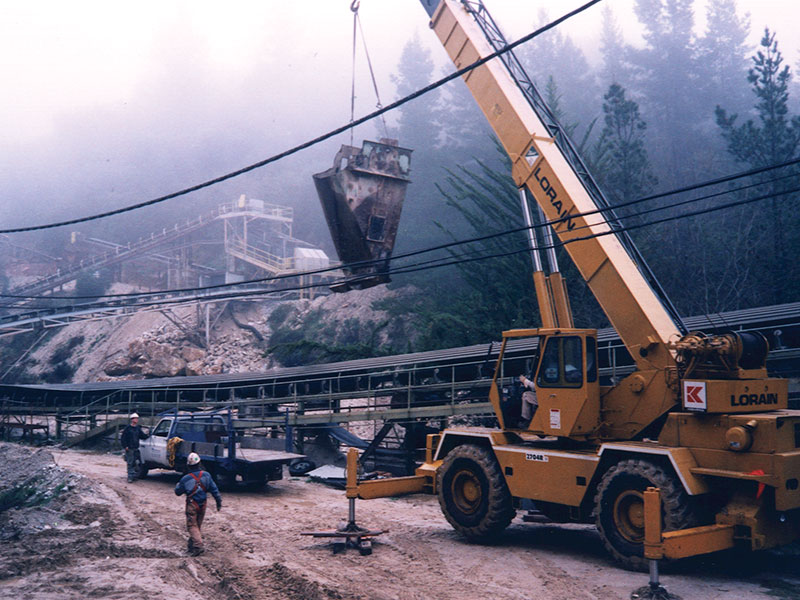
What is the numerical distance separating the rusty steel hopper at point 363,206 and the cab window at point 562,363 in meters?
3.31

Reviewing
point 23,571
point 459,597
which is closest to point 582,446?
point 459,597

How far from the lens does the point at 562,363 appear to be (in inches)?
393

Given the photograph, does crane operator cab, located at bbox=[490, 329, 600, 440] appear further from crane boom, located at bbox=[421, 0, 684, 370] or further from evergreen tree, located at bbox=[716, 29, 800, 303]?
evergreen tree, located at bbox=[716, 29, 800, 303]

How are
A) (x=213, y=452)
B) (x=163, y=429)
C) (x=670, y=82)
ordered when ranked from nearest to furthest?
(x=213, y=452), (x=163, y=429), (x=670, y=82)

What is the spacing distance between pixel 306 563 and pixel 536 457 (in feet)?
12.2

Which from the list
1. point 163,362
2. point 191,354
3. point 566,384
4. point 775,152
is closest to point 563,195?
point 566,384

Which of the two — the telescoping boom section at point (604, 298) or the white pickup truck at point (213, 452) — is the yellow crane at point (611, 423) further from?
the white pickup truck at point (213, 452)

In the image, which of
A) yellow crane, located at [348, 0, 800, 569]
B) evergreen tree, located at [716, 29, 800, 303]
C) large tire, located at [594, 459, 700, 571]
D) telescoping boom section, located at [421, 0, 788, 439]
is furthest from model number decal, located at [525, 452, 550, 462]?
evergreen tree, located at [716, 29, 800, 303]

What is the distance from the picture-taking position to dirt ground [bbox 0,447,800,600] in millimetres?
8141

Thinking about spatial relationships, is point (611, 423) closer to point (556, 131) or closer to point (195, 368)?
point (556, 131)

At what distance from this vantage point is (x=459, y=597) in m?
7.92

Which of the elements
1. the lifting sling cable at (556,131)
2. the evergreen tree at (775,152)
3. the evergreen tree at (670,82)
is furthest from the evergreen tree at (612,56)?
the lifting sling cable at (556,131)

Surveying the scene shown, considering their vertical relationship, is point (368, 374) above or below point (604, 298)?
below

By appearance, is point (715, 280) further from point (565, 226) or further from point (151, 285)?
point (151, 285)
